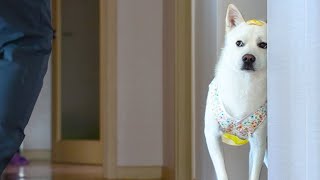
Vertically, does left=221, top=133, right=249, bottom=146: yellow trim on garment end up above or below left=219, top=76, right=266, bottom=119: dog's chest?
below

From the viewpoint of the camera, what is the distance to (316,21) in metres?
0.90

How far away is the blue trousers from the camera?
129cm

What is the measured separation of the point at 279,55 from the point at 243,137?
0.30 m

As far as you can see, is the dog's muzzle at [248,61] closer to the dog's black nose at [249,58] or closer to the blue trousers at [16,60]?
the dog's black nose at [249,58]

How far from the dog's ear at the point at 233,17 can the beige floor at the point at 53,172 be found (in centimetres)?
213

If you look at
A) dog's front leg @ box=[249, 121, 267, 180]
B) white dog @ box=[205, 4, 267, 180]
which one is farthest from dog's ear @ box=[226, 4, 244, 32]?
dog's front leg @ box=[249, 121, 267, 180]

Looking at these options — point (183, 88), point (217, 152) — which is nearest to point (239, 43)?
point (217, 152)

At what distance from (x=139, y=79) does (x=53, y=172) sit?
93 cm

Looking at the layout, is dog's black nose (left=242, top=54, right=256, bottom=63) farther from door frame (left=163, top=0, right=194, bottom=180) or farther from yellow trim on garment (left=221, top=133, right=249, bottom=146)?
door frame (left=163, top=0, right=194, bottom=180)

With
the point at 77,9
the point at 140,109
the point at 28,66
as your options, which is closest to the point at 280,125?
the point at 28,66

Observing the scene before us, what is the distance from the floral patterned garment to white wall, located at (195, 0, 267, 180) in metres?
0.18

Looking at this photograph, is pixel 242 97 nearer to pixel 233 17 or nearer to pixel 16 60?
pixel 233 17

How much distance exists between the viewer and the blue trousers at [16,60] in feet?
4.23

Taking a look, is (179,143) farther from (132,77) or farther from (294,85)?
(294,85)
